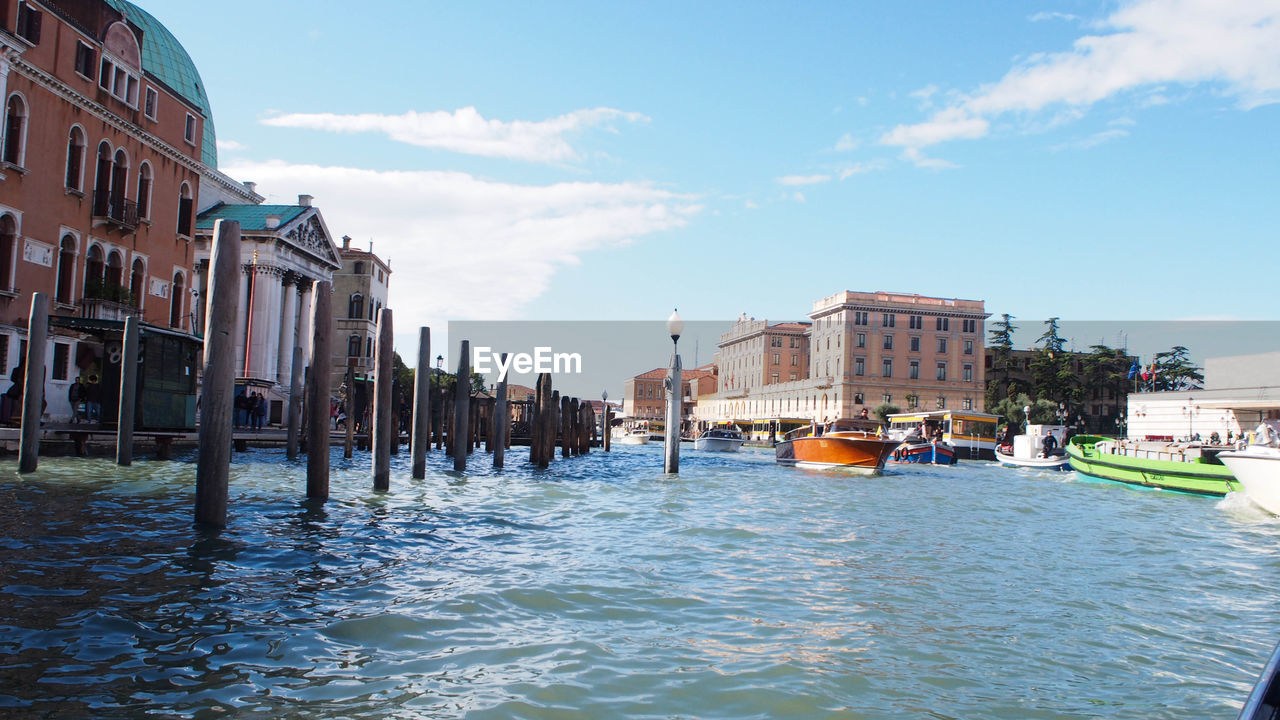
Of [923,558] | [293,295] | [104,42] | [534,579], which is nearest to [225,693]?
[534,579]

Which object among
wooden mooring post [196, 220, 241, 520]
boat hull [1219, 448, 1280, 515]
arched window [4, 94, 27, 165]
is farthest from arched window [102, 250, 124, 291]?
boat hull [1219, 448, 1280, 515]

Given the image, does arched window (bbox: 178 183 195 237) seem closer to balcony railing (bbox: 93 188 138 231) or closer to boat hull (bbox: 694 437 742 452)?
balcony railing (bbox: 93 188 138 231)

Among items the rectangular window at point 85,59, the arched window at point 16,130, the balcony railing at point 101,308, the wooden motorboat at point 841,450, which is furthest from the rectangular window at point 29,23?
the wooden motorboat at point 841,450

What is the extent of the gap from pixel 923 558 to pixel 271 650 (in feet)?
22.7

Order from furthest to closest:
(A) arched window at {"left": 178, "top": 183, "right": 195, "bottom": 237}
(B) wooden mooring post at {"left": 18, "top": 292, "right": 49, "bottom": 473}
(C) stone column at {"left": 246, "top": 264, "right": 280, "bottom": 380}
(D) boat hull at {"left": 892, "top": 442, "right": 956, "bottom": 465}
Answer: (C) stone column at {"left": 246, "top": 264, "right": 280, "bottom": 380}
(D) boat hull at {"left": 892, "top": 442, "right": 956, "bottom": 465}
(A) arched window at {"left": 178, "top": 183, "right": 195, "bottom": 237}
(B) wooden mooring post at {"left": 18, "top": 292, "right": 49, "bottom": 473}

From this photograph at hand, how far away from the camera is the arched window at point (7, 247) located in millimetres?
22500

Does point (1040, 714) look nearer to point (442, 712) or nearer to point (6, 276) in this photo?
point (442, 712)

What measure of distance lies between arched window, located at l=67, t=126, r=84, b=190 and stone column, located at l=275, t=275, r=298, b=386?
20130mm

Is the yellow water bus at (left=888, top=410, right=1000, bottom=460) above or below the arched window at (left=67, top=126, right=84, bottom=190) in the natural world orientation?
below

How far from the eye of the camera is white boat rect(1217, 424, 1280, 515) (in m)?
15.9

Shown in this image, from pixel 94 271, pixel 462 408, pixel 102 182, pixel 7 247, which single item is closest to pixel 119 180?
pixel 102 182

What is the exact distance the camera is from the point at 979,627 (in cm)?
669

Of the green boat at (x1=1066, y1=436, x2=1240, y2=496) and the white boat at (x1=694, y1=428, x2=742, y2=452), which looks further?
the white boat at (x1=694, y1=428, x2=742, y2=452)

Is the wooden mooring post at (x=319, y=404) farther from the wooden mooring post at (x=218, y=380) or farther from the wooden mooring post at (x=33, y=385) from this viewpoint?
the wooden mooring post at (x=33, y=385)
